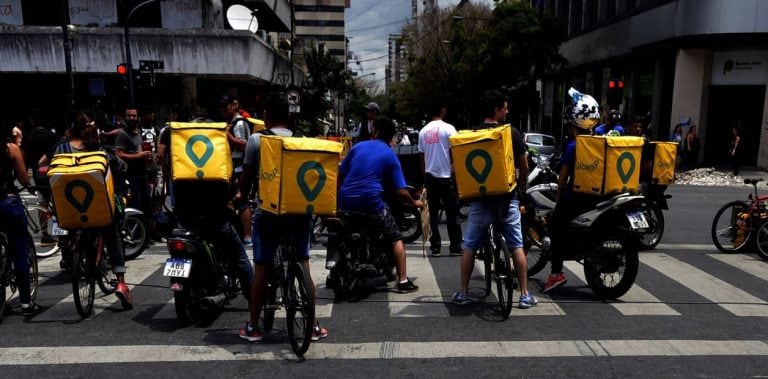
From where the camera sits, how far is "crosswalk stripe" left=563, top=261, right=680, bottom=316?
18.6 ft

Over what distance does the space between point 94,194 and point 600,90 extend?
31.4 m

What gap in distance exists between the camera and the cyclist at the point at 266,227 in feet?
15.2

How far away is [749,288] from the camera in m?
6.57

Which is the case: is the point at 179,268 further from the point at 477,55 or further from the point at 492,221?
the point at 477,55

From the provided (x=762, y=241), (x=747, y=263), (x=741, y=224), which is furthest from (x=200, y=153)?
(x=762, y=241)

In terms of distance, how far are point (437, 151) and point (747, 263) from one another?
422 centimetres

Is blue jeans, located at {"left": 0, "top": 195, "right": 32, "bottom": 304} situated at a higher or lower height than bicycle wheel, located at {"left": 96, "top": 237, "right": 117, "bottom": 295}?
higher

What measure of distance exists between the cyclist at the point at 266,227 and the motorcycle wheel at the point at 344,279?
1.10 m

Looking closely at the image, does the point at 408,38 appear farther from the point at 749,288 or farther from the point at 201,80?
the point at 749,288

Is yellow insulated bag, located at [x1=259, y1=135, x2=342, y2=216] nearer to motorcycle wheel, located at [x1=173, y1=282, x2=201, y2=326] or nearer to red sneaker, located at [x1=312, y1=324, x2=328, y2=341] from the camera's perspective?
red sneaker, located at [x1=312, y1=324, x2=328, y2=341]

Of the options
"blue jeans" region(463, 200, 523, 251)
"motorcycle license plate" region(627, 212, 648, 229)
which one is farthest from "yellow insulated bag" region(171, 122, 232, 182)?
"motorcycle license plate" region(627, 212, 648, 229)

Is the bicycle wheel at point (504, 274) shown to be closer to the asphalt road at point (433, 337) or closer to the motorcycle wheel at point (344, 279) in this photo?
the asphalt road at point (433, 337)

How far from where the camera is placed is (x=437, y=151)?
7.91 metres

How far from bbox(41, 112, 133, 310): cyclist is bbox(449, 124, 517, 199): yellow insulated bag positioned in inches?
124
